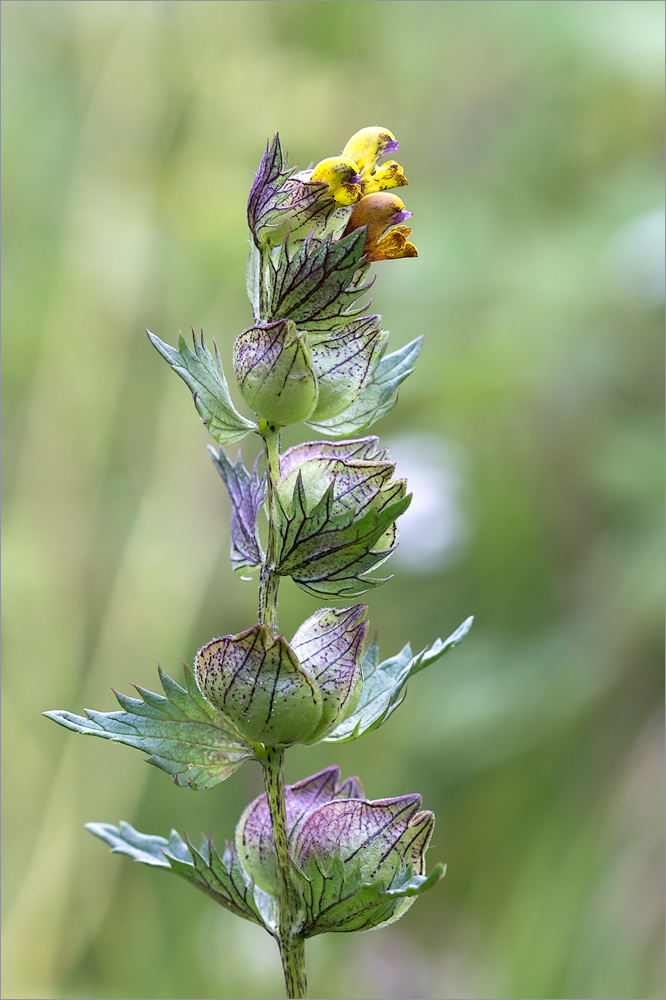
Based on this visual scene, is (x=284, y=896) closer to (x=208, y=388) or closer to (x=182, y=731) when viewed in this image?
(x=182, y=731)

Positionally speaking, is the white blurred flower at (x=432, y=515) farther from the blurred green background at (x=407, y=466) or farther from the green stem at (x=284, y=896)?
the green stem at (x=284, y=896)

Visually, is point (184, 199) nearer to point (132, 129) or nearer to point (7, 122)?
point (132, 129)

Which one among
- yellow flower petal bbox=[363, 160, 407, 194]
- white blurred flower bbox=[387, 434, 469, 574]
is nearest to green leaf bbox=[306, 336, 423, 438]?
yellow flower petal bbox=[363, 160, 407, 194]

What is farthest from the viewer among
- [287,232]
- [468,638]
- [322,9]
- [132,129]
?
[322,9]

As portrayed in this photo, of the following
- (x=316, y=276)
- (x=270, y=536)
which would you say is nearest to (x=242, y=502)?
(x=270, y=536)

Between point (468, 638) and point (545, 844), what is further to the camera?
point (468, 638)

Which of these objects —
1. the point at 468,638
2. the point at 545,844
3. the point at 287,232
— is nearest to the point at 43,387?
the point at 468,638
